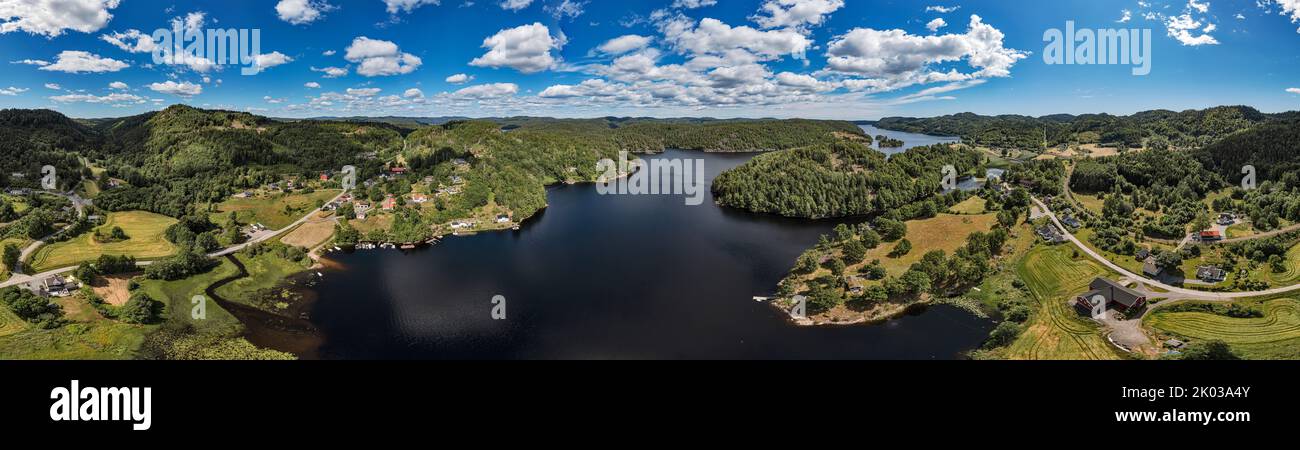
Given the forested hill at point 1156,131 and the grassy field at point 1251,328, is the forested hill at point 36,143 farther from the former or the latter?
the forested hill at point 1156,131

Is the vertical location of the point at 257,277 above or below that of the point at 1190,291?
below

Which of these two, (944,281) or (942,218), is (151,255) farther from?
(942,218)

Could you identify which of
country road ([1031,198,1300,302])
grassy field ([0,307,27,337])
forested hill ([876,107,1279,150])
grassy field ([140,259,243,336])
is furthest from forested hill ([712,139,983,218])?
forested hill ([876,107,1279,150])

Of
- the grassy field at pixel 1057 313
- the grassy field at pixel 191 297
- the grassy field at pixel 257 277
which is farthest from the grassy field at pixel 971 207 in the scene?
the grassy field at pixel 191 297

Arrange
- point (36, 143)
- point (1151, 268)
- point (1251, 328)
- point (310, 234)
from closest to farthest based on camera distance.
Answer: point (1251, 328) → point (1151, 268) → point (310, 234) → point (36, 143)

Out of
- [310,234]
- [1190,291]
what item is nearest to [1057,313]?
[1190,291]

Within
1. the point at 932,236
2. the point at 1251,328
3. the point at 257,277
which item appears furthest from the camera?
the point at 932,236

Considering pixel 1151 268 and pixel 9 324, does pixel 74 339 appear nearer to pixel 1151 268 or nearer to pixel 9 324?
pixel 9 324
